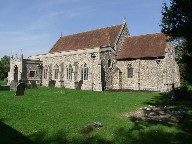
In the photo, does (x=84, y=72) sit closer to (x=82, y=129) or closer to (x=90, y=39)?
(x=90, y=39)

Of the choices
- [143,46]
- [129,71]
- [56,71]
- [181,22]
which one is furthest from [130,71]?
[181,22]

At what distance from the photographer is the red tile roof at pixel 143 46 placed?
32.8 meters

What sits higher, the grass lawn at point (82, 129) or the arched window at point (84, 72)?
the arched window at point (84, 72)

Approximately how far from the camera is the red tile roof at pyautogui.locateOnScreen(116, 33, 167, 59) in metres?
32.8

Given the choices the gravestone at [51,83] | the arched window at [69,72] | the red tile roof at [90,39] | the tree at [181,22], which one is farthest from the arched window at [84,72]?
the tree at [181,22]

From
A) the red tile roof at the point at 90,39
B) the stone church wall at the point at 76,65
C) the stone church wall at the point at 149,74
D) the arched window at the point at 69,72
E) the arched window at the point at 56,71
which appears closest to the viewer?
the stone church wall at the point at 149,74

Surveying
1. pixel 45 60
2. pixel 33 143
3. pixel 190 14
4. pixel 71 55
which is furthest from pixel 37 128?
pixel 45 60

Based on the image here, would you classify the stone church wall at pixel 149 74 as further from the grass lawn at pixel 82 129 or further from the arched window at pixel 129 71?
the grass lawn at pixel 82 129

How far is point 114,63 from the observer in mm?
35812

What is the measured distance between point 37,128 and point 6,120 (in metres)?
2.37

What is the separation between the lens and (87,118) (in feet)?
41.8

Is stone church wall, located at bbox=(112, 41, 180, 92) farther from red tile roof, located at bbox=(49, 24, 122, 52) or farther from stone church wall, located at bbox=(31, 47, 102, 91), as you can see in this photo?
red tile roof, located at bbox=(49, 24, 122, 52)

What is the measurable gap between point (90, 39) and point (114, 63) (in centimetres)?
659

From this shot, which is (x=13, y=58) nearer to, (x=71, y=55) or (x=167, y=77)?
(x=71, y=55)
